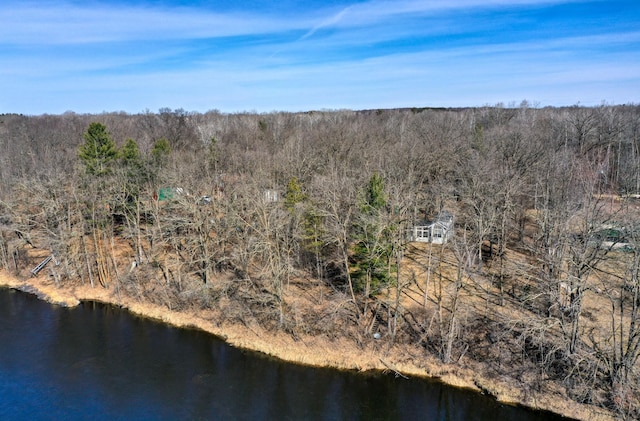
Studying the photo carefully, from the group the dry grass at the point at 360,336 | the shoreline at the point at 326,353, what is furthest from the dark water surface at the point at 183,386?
the dry grass at the point at 360,336

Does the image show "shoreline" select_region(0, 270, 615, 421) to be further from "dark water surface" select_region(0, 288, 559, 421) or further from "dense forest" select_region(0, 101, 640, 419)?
"dense forest" select_region(0, 101, 640, 419)

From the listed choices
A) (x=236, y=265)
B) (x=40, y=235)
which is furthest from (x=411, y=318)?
(x=40, y=235)

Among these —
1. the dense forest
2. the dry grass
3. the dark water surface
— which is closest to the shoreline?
the dry grass

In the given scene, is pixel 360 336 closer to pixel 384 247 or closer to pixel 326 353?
pixel 326 353

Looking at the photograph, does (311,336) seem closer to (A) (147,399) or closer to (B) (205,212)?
(A) (147,399)

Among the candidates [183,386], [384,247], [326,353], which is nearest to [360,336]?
[326,353]
